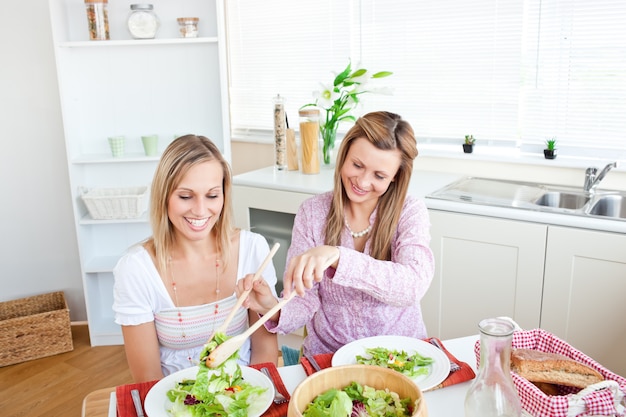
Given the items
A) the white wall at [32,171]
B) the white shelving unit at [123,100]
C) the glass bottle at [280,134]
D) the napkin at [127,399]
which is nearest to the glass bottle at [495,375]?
the napkin at [127,399]

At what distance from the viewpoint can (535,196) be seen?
2.43 metres

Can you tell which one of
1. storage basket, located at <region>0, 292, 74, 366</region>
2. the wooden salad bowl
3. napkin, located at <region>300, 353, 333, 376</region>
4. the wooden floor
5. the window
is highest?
the window

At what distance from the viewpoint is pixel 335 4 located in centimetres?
306

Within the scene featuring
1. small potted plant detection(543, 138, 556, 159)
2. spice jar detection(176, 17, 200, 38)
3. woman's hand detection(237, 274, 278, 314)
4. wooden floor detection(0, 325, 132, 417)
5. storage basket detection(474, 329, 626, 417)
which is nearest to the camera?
storage basket detection(474, 329, 626, 417)

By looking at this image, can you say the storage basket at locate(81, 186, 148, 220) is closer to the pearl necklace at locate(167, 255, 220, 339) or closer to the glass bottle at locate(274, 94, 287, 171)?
the glass bottle at locate(274, 94, 287, 171)

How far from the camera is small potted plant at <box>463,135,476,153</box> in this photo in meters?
2.73

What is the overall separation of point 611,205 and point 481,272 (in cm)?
61

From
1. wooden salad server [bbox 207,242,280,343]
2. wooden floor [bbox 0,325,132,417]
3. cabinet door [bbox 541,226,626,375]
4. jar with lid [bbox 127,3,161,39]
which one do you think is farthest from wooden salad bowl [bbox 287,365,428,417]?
jar with lid [bbox 127,3,161,39]

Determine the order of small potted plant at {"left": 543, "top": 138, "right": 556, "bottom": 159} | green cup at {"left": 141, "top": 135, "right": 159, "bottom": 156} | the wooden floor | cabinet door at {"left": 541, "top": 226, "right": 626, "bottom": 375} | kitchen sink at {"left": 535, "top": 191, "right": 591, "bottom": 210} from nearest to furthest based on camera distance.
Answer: cabinet door at {"left": 541, "top": 226, "right": 626, "bottom": 375}
kitchen sink at {"left": 535, "top": 191, "right": 591, "bottom": 210}
small potted plant at {"left": 543, "top": 138, "right": 556, "bottom": 159}
the wooden floor
green cup at {"left": 141, "top": 135, "right": 159, "bottom": 156}

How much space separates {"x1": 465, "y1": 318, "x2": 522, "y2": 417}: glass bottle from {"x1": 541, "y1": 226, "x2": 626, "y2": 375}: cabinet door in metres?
1.24

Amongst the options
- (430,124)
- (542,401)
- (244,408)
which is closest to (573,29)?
(430,124)

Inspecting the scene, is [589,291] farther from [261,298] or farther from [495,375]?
[495,375]

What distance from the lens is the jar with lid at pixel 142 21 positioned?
292cm

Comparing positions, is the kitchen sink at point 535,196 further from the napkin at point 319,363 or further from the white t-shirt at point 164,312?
the napkin at point 319,363
